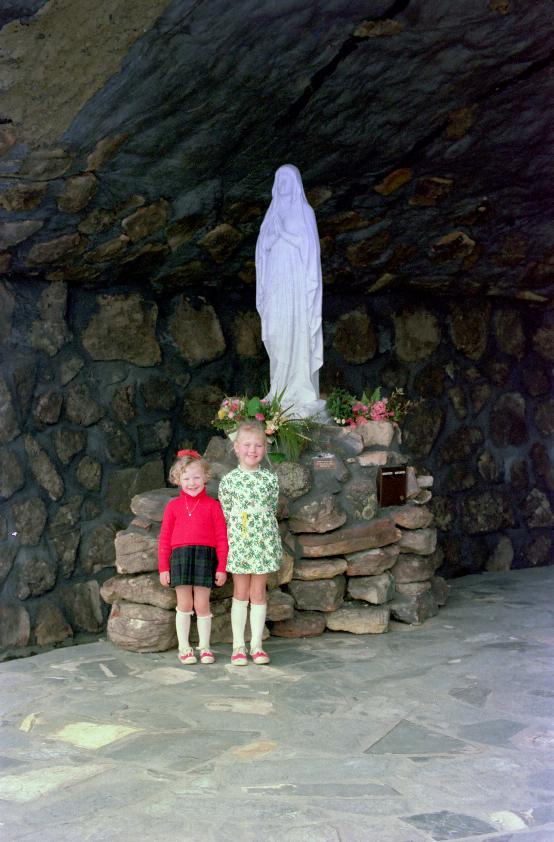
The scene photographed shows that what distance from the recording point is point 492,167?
751 cm

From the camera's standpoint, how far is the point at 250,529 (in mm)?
5180

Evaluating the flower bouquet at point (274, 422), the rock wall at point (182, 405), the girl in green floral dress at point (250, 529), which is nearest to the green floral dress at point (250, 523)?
the girl in green floral dress at point (250, 529)

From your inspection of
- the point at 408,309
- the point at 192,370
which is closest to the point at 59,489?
the point at 192,370

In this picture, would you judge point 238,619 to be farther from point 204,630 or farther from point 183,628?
point 183,628

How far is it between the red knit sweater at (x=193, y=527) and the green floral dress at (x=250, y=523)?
6 cm

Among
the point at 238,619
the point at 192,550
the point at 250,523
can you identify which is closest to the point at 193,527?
the point at 192,550

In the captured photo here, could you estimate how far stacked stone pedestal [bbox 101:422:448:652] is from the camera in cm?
554

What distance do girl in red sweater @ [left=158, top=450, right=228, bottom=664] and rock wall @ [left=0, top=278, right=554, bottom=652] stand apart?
2.60m

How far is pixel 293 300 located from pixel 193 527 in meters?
1.81

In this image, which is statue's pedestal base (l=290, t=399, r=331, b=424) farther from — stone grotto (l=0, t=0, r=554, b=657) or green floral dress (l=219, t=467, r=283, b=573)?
green floral dress (l=219, t=467, r=283, b=573)

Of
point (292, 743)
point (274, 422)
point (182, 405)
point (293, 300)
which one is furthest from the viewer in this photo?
point (182, 405)

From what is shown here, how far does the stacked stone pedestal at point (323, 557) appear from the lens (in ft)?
18.2

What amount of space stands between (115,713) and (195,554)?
3.67 ft

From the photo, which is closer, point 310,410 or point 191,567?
point 191,567
